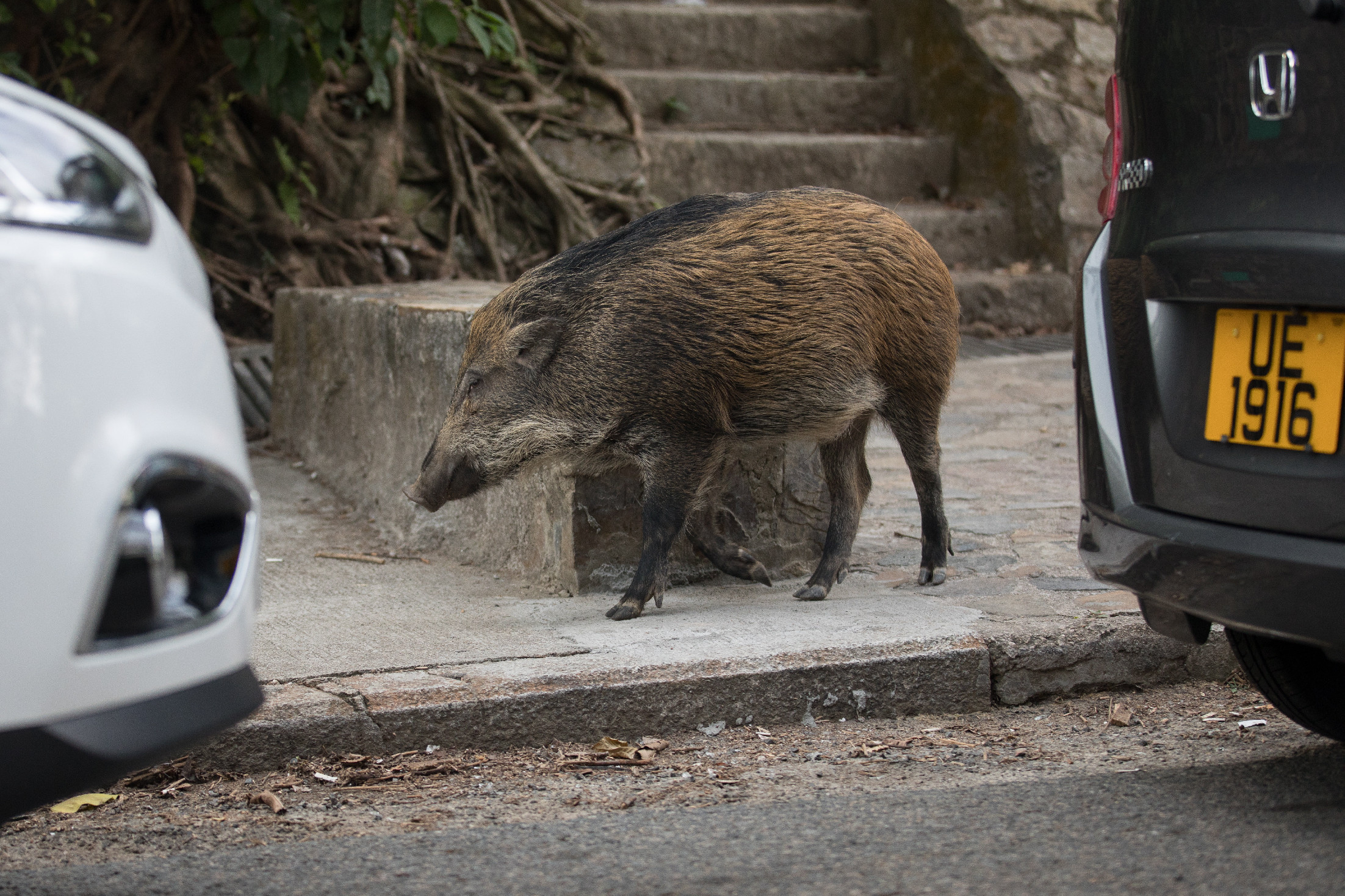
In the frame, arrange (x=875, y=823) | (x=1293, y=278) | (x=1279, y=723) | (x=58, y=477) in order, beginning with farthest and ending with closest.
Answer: (x=1279, y=723) < (x=875, y=823) < (x=1293, y=278) < (x=58, y=477)

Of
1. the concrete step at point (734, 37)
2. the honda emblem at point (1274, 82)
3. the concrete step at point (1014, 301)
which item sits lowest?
the concrete step at point (1014, 301)

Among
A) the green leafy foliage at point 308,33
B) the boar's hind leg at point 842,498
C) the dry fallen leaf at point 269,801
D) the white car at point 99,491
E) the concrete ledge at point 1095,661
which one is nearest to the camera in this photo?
the white car at point 99,491

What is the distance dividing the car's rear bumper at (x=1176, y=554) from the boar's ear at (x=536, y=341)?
5.31ft

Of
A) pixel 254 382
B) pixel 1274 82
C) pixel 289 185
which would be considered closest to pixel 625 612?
pixel 1274 82

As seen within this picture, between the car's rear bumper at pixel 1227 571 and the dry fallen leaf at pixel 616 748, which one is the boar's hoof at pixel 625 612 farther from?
the car's rear bumper at pixel 1227 571

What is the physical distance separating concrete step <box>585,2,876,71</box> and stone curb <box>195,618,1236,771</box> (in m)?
7.57

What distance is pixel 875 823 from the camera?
253 cm

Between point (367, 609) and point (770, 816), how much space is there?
1775 mm

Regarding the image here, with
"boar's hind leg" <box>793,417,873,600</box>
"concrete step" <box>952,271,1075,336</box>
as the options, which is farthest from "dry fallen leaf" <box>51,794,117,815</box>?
"concrete step" <box>952,271,1075,336</box>

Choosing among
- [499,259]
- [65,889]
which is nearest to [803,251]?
[65,889]

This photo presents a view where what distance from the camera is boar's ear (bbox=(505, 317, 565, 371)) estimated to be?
3.85 metres

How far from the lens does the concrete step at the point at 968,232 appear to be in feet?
31.0

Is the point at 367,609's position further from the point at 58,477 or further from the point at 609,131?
the point at 609,131

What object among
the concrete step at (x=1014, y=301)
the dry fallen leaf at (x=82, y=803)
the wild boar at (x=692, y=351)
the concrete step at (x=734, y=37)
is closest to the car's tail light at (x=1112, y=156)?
the wild boar at (x=692, y=351)
